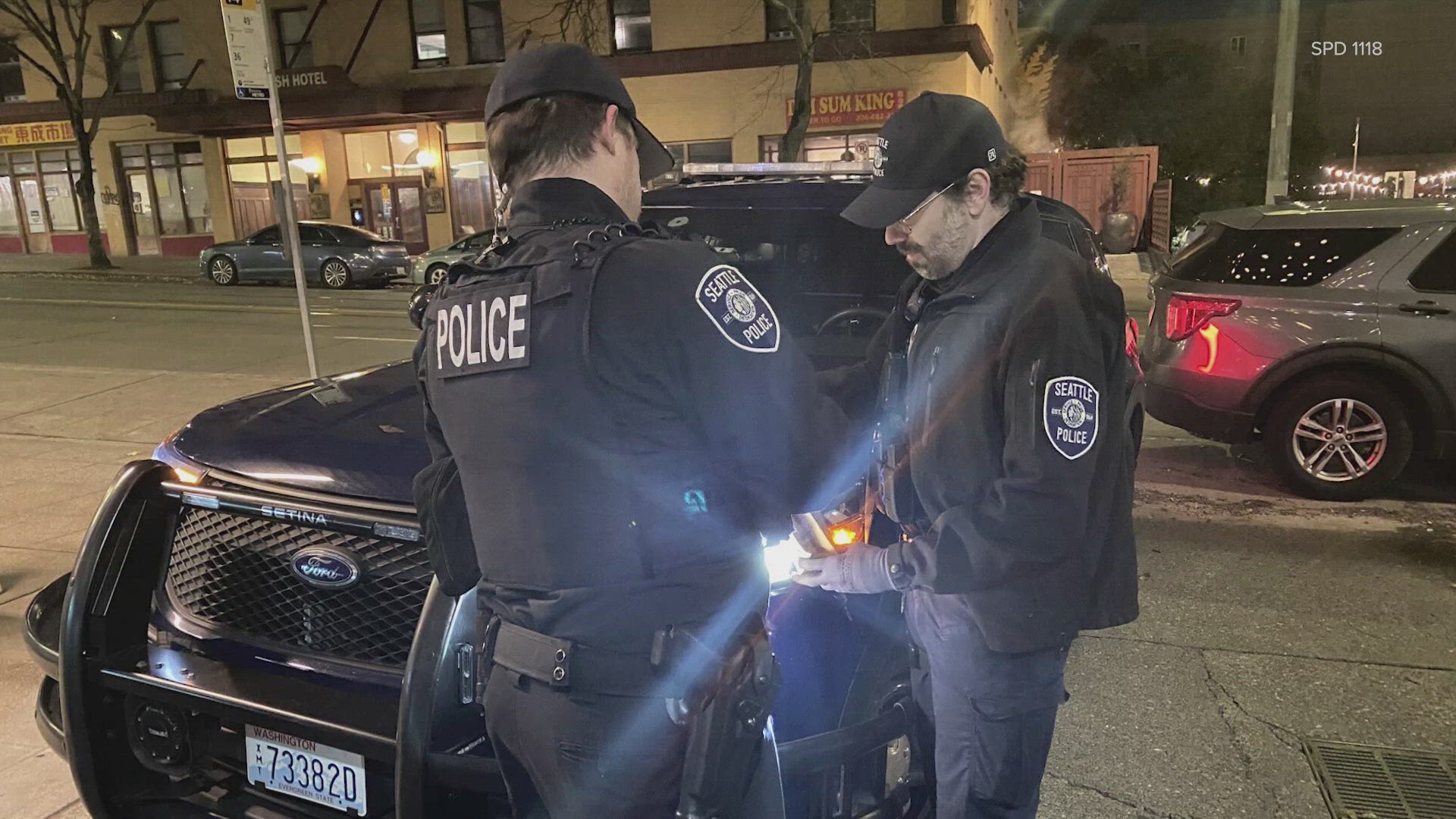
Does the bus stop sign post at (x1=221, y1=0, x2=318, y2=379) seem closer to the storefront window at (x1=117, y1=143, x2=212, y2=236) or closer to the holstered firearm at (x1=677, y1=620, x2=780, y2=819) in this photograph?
the holstered firearm at (x1=677, y1=620, x2=780, y2=819)

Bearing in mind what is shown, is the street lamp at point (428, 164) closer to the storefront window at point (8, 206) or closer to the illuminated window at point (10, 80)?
the illuminated window at point (10, 80)

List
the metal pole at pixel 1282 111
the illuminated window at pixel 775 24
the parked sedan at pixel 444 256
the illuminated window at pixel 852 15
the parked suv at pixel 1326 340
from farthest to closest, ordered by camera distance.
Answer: the illuminated window at pixel 775 24 < the illuminated window at pixel 852 15 < the parked sedan at pixel 444 256 < the metal pole at pixel 1282 111 < the parked suv at pixel 1326 340

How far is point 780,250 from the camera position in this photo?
13.0 ft

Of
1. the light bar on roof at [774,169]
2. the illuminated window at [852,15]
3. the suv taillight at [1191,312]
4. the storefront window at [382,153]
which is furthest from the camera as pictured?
the storefront window at [382,153]

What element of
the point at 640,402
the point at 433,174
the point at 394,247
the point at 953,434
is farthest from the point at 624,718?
the point at 433,174

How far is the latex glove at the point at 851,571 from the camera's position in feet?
6.28

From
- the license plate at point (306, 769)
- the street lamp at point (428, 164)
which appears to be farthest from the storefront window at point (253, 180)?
the license plate at point (306, 769)

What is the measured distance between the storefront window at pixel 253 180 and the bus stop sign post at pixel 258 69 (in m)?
22.8

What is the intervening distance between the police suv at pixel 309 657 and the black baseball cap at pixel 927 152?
710 mm

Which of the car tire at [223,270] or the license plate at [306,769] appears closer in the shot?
the license plate at [306,769]

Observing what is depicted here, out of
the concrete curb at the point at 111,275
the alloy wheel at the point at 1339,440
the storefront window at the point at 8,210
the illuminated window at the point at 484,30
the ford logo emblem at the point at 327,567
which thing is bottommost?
the alloy wheel at the point at 1339,440

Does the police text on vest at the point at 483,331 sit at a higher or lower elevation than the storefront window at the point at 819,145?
lower

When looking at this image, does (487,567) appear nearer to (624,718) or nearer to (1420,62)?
(624,718)

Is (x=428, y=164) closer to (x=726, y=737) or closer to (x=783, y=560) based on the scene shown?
(x=783, y=560)
